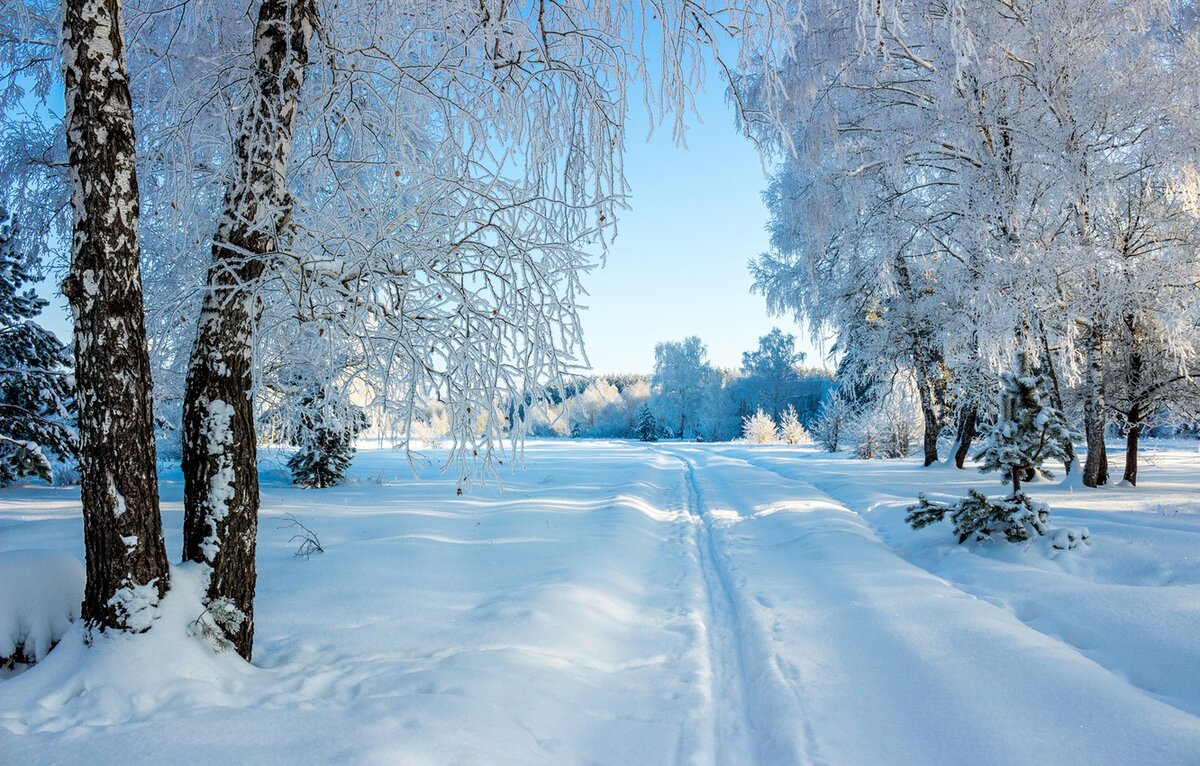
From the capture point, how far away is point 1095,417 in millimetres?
9945

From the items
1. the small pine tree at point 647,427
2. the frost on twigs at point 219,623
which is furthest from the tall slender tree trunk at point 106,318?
the small pine tree at point 647,427

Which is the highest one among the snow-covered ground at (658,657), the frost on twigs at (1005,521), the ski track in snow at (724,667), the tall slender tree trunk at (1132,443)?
the tall slender tree trunk at (1132,443)

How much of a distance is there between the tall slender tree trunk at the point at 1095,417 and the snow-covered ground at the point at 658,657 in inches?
111

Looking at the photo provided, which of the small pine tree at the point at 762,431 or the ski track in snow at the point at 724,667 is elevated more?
the small pine tree at the point at 762,431

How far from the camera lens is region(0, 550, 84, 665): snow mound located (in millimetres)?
3184

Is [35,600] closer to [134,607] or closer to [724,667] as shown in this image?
[134,607]

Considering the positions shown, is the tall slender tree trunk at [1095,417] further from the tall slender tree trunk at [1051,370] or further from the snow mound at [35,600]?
the snow mound at [35,600]

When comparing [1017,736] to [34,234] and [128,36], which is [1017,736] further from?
[34,234]

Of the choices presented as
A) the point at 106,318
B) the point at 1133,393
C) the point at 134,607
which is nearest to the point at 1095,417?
the point at 1133,393

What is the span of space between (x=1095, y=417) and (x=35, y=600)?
522 inches

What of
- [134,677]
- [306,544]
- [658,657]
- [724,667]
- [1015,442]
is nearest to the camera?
[134,677]

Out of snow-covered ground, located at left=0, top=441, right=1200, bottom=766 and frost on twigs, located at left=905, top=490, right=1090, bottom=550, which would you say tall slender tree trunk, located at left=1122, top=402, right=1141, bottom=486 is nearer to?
snow-covered ground, located at left=0, top=441, right=1200, bottom=766

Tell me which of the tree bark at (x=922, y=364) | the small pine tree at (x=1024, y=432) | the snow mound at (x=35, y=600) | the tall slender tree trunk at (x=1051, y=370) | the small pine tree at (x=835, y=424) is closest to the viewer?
the snow mound at (x=35, y=600)

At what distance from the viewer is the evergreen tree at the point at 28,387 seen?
10609mm
